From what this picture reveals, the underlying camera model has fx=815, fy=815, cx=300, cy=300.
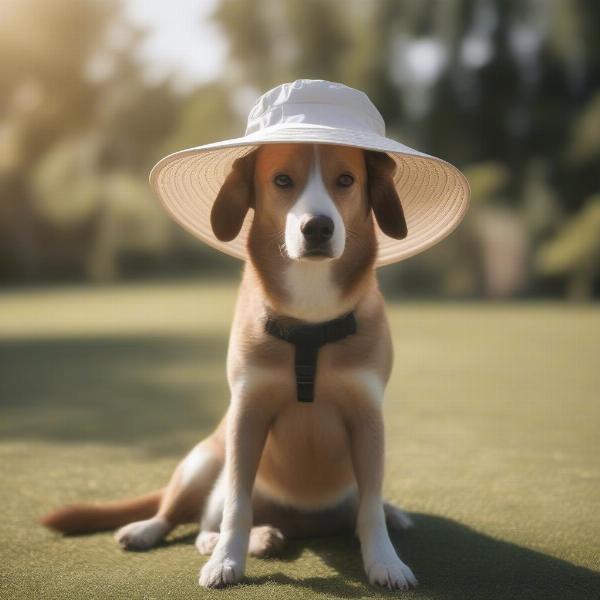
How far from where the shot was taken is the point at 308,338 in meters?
2.14

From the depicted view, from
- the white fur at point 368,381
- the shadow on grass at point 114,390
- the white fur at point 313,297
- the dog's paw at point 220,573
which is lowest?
the shadow on grass at point 114,390

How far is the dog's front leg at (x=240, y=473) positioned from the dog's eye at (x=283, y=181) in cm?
56

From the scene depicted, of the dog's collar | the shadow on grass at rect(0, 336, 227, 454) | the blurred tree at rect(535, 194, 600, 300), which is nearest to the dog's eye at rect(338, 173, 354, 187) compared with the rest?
the dog's collar

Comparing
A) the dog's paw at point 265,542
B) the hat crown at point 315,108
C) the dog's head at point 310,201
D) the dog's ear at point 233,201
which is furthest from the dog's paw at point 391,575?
the hat crown at point 315,108

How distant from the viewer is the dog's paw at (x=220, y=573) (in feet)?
6.54

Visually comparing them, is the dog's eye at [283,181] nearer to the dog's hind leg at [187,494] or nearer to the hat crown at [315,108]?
the hat crown at [315,108]

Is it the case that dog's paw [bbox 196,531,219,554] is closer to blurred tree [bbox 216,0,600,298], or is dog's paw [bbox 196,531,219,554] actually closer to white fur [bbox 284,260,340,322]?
white fur [bbox 284,260,340,322]

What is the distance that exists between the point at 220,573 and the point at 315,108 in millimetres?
1197

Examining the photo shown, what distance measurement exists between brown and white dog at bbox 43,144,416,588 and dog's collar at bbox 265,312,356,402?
0.02 meters

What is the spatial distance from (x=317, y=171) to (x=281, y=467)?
0.82 m

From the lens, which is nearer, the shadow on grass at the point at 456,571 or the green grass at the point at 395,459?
the shadow on grass at the point at 456,571

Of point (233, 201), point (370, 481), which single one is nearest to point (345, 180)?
point (233, 201)

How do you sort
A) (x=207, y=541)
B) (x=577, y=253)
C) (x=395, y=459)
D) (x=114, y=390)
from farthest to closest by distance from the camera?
(x=577, y=253) < (x=114, y=390) < (x=395, y=459) < (x=207, y=541)

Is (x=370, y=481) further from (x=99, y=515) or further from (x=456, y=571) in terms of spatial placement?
(x=99, y=515)
